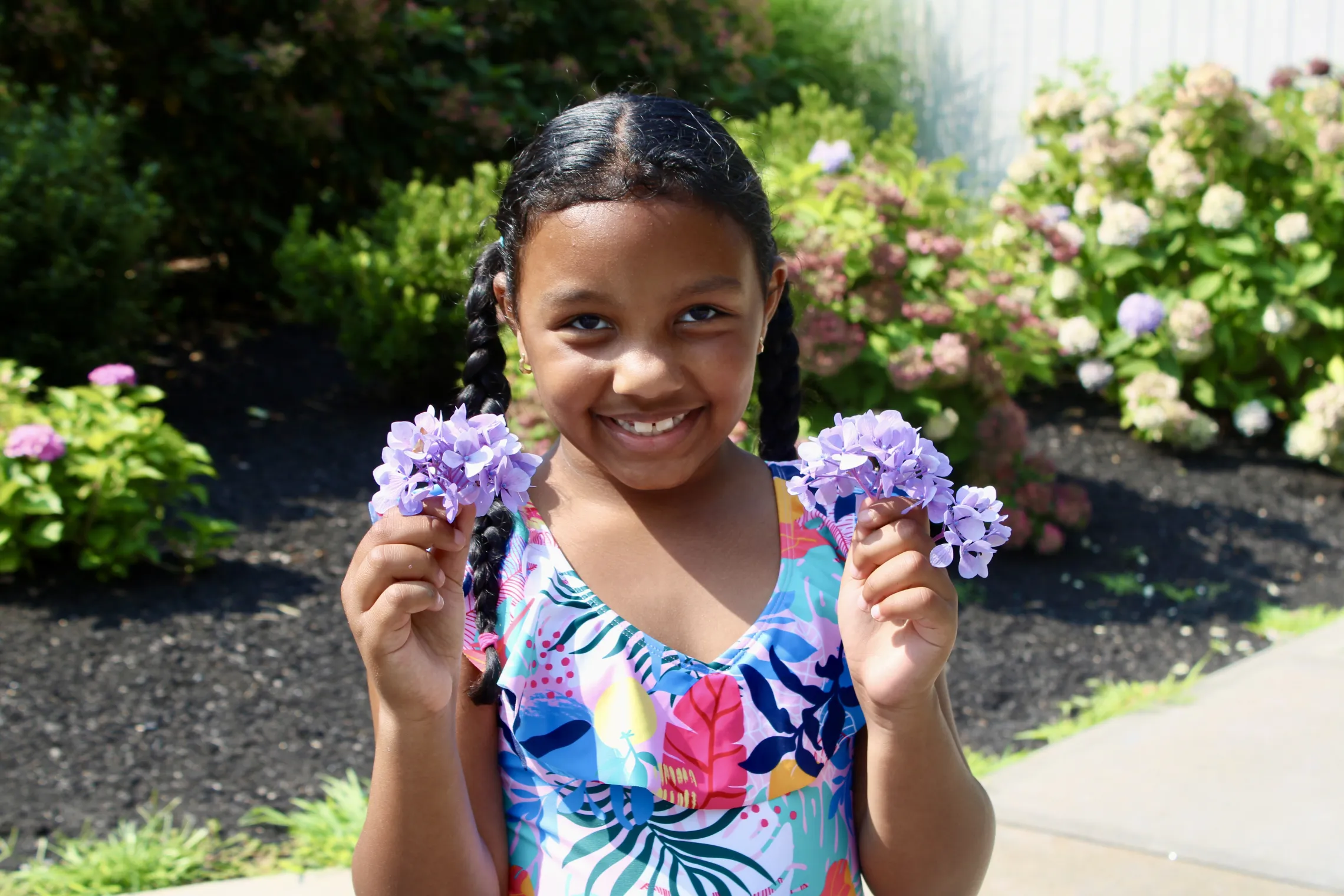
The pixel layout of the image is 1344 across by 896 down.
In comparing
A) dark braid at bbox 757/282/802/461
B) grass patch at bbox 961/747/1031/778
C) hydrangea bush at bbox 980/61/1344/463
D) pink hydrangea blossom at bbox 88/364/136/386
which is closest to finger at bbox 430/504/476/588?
dark braid at bbox 757/282/802/461

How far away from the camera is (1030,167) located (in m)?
6.21

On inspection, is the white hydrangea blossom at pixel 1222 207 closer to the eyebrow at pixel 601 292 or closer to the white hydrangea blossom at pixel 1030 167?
the white hydrangea blossom at pixel 1030 167

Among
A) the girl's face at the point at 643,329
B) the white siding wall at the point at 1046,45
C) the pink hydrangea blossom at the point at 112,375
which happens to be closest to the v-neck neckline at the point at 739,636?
the girl's face at the point at 643,329

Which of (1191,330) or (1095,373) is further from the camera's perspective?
(1095,373)

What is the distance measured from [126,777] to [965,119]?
7420 mm

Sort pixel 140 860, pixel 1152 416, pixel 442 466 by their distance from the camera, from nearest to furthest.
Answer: pixel 442 466 < pixel 140 860 < pixel 1152 416

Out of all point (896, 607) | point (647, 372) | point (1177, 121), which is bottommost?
point (896, 607)

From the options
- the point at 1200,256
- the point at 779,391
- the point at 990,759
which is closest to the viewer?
the point at 779,391

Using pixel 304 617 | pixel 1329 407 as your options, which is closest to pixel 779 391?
pixel 304 617

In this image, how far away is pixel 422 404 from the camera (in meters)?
6.05

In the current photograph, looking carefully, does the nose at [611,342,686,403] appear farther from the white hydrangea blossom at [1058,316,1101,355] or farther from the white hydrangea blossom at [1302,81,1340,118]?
the white hydrangea blossom at [1302,81,1340,118]

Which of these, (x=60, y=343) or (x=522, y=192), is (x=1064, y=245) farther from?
(x=522, y=192)

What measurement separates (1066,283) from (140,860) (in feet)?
14.7

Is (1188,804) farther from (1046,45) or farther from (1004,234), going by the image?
(1046,45)
